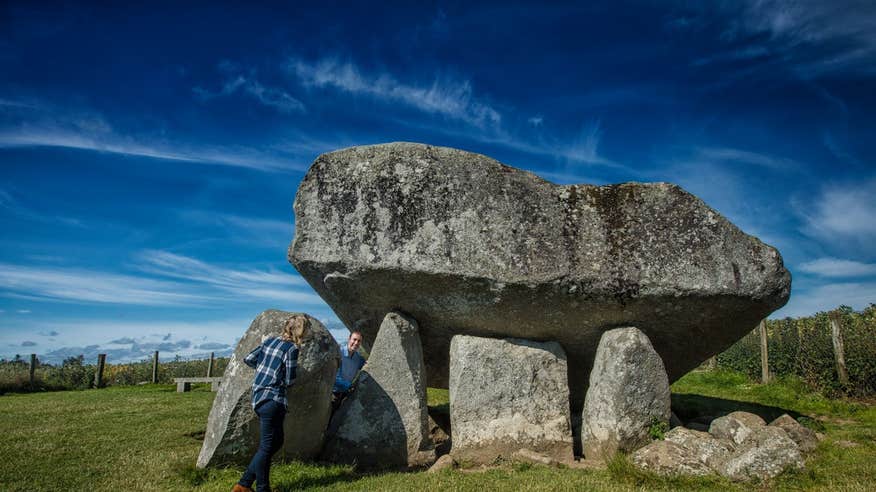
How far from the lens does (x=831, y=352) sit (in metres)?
15.1

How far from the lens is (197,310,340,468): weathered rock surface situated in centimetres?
719

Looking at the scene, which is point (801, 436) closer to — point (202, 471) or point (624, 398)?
point (624, 398)

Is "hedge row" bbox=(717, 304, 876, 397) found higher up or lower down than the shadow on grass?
higher up

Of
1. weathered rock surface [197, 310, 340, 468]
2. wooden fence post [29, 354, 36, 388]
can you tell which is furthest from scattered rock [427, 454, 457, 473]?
wooden fence post [29, 354, 36, 388]

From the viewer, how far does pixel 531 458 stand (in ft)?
28.0

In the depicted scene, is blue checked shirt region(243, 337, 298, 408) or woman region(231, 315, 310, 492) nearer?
woman region(231, 315, 310, 492)

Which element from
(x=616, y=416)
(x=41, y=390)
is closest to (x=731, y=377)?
(x=616, y=416)

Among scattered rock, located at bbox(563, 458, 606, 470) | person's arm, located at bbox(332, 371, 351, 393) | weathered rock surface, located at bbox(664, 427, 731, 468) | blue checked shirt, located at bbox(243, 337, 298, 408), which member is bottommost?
scattered rock, located at bbox(563, 458, 606, 470)

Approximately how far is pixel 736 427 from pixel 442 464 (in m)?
4.83

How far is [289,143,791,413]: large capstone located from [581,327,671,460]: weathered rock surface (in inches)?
20.2

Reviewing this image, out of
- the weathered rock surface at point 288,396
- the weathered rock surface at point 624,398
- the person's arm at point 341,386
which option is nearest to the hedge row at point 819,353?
the weathered rock surface at point 624,398

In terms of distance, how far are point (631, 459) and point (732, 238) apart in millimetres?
4053

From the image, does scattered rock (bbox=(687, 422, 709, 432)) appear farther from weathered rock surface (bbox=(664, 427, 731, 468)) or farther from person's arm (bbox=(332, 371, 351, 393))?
person's arm (bbox=(332, 371, 351, 393))

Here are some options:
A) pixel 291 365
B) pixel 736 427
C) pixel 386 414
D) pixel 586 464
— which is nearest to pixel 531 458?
pixel 586 464
